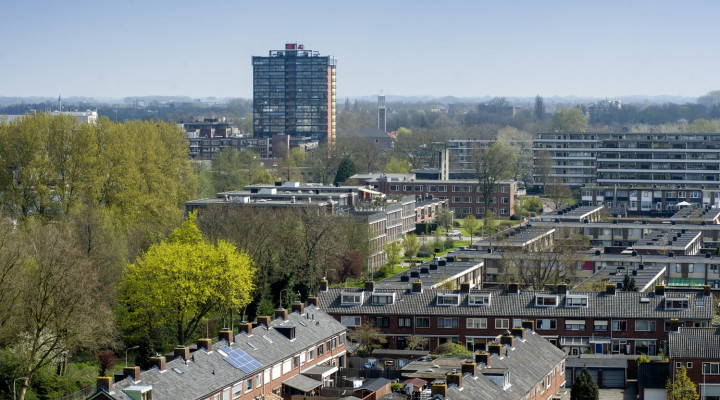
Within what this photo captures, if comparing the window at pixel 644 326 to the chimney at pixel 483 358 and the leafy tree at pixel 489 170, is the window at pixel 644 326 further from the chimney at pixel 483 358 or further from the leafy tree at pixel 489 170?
the leafy tree at pixel 489 170

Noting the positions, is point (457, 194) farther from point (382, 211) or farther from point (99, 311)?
point (99, 311)

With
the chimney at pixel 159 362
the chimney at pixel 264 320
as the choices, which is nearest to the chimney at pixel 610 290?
the chimney at pixel 264 320

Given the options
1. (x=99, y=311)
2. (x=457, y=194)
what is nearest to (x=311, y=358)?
(x=99, y=311)

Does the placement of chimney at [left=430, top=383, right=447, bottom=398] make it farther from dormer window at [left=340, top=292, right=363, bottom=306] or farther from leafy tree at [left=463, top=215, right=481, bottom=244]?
leafy tree at [left=463, top=215, right=481, bottom=244]

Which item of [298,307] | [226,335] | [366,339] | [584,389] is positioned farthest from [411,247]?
[226,335]

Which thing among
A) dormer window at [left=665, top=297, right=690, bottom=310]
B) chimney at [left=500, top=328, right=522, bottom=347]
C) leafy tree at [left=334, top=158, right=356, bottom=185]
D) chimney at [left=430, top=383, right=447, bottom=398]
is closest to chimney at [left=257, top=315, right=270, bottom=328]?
chimney at [left=500, top=328, right=522, bottom=347]

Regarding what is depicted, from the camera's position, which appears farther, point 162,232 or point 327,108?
point 327,108

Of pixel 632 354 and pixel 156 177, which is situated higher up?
pixel 156 177
